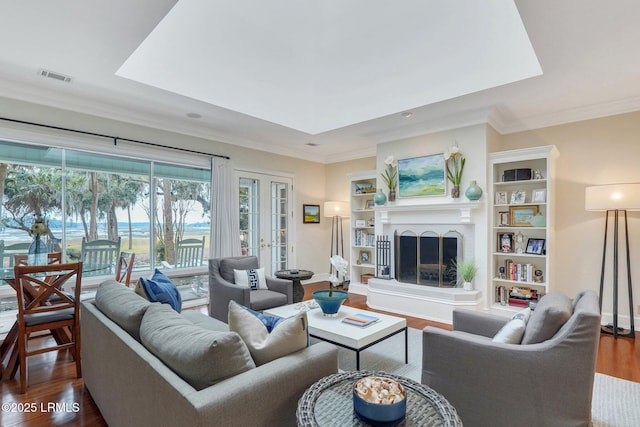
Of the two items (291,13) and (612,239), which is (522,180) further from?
(291,13)

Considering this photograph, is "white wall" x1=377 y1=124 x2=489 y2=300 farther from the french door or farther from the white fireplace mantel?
the french door

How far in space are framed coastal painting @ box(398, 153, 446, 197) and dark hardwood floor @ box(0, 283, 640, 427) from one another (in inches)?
98.9

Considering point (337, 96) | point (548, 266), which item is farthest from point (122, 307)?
point (548, 266)

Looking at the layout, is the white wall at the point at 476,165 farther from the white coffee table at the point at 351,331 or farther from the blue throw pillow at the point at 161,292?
the blue throw pillow at the point at 161,292

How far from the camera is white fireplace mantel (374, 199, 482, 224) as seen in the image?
432 centimetres

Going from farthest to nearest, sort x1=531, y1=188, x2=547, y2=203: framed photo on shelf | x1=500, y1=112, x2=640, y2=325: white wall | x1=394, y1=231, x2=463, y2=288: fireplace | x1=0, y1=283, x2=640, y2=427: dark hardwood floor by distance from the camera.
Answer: x1=394, y1=231, x2=463, y2=288: fireplace, x1=531, y1=188, x2=547, y2=203: framed photo on shelf, x1=500, y1=112, x2=640, y2=325: white wall, x1=0, y1=283, x2=640, y2=427: dark hardwood floor

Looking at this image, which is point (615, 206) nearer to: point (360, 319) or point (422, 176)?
point (422, 176)

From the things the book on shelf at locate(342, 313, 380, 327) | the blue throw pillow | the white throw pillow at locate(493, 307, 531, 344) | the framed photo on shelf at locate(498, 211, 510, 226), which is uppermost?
the framed photo on shelf at locate(498, 211, 510, 226)

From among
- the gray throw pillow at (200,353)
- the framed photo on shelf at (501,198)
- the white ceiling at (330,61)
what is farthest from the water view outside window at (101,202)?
the framed photo on shelf at (501,198)

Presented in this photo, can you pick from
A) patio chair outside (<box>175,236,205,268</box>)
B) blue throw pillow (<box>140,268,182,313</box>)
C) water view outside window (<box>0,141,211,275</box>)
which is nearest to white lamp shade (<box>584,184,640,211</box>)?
blue throw pillow (<box>140,268,182,313</box>)

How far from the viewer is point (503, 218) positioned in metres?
4.43

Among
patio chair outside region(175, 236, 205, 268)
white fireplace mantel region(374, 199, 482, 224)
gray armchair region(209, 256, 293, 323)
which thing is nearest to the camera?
gray armchair region(209, 256, 293, 323)

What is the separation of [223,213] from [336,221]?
2.61 meters

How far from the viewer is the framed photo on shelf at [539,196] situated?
4.09 m
